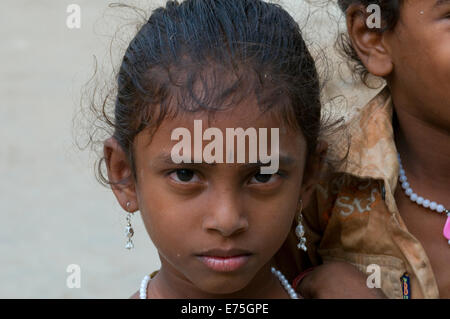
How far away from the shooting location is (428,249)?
6.70 feet

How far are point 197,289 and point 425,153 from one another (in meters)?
0.71

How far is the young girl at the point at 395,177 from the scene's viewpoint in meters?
1.99

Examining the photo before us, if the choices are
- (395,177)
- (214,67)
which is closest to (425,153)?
(395,177)

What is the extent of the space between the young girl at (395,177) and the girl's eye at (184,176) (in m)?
0.51

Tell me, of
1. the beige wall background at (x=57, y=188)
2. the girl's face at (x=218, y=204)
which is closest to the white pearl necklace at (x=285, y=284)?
the girl's face at (x=218, y=204)

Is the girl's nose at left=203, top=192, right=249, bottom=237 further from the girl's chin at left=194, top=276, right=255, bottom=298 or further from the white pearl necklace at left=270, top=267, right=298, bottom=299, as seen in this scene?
the white pearl necklace at left=270, top=267, right=298, bottom=299

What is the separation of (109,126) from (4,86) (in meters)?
3.31

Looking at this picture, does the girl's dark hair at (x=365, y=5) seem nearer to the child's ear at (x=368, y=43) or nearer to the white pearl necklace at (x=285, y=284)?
the child's ear at (x=368, y=43)

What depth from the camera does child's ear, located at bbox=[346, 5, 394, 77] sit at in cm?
208

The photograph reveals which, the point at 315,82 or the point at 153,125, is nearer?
the point at 153,125

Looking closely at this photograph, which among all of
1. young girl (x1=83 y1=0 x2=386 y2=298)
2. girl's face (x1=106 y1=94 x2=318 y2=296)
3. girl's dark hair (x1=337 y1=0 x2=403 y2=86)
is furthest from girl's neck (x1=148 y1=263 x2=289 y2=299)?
girl's dark hair (x1=337 y1=0 x2=403 y2=86)
